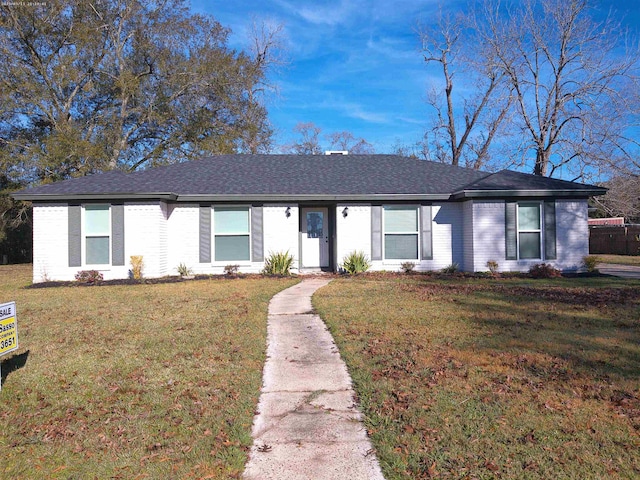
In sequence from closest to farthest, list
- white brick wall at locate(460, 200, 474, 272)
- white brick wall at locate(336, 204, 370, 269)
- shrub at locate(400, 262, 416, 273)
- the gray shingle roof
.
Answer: the gray shingle roof, white brick wall at locate(460, 200, 474, 272), shrub at locate(400, 262, 416, 273), white brick wall at locate(336, 204, 370, 269)

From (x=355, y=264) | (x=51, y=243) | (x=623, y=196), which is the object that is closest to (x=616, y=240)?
(x=623, y=196)

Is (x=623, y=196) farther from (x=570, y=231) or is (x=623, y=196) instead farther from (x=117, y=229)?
(x=117, y=229)

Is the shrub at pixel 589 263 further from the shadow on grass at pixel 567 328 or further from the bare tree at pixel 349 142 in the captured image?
the bare tree at pixel 349 142

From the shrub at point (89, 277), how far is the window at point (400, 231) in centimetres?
819

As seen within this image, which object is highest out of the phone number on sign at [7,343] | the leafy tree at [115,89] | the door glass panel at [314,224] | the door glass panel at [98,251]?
the leafy tree at [115,89]

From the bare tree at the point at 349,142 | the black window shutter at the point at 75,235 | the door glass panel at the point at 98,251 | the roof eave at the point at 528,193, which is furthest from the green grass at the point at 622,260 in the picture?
the bare tree at the point at 349,142

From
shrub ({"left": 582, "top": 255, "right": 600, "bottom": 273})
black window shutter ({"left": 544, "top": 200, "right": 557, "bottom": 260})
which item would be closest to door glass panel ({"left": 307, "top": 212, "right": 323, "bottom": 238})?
black window shutter ({"left": 544, "top": 200, "right": 557, "bottom": 260})

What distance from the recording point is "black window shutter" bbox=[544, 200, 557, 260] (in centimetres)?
1358

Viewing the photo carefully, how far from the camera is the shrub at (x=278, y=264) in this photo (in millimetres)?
13641

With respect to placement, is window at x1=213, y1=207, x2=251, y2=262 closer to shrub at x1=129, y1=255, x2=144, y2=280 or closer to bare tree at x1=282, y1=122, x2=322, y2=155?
shrub at x1=129, y1=255, x2=144, y2=280

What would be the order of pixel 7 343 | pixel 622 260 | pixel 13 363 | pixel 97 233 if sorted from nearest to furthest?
pixel 7 343 < pixel 13 363 < pixel 97 233 < pixel 622 260

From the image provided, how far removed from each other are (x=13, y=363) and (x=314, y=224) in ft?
34.9

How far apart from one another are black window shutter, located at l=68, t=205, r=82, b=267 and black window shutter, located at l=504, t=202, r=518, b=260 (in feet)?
39.4

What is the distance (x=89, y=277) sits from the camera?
1256cm
